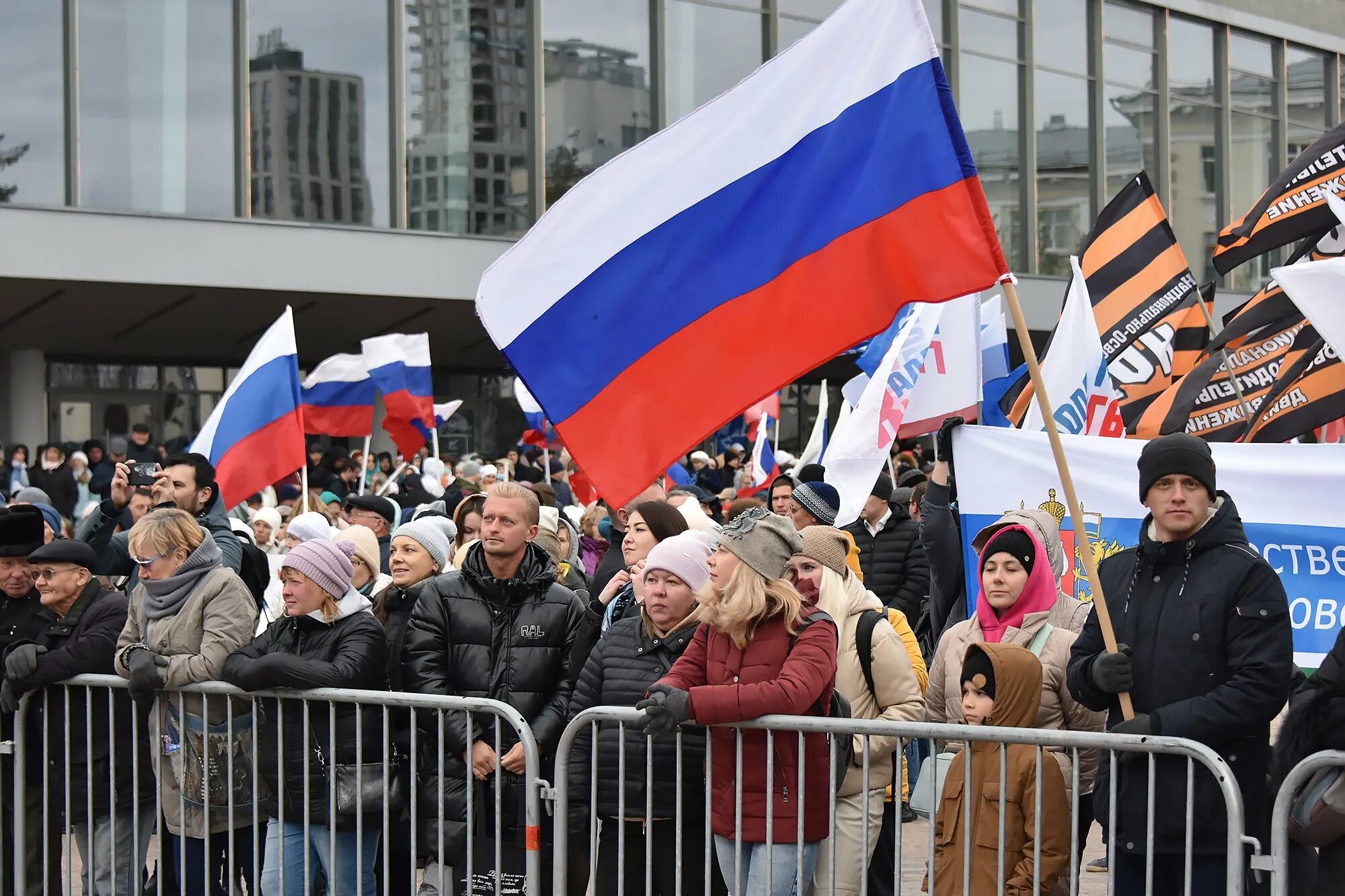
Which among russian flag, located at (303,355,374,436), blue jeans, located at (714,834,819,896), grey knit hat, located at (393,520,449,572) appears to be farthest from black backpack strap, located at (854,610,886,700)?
russian flag, located at (303,355,374,436)

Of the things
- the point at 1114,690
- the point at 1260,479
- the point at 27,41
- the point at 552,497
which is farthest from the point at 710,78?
the point at 1114,690

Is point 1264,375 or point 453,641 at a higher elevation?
point 1264,375

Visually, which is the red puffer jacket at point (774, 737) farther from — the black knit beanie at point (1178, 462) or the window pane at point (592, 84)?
the window pane at point (592, 84)

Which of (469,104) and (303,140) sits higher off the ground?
(469,104)

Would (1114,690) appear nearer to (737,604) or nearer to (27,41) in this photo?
(737,604)

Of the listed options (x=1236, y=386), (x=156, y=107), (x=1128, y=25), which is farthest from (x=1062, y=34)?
(x=1236, y=386)

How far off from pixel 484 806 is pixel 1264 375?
4.83m

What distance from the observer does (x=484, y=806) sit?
5.60 meters

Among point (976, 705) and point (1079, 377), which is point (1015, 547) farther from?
point (1079, 377)

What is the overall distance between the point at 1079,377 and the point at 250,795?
4.43m

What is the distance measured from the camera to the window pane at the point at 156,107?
21.2 m

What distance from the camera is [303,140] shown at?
74.9ft

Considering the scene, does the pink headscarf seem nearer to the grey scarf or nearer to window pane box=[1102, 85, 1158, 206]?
the grey scarf

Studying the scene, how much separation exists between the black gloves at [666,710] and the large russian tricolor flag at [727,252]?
0.62 metres
